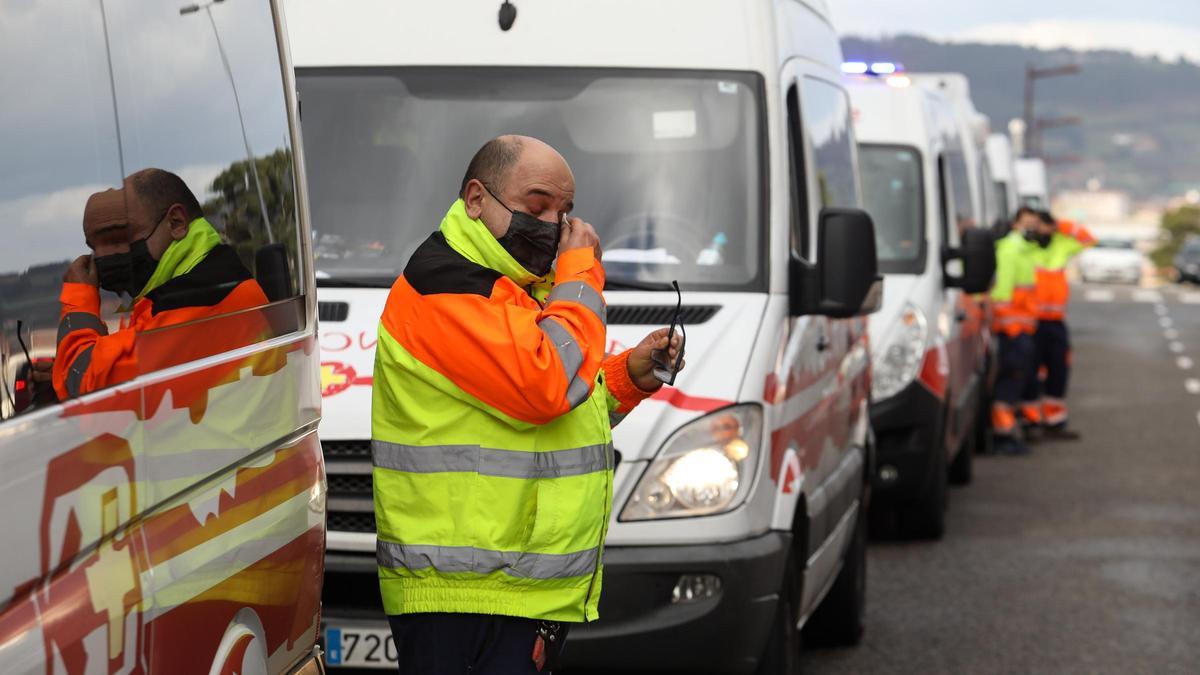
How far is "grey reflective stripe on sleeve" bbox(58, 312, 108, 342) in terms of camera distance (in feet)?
7.28

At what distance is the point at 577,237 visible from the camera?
11.3ft

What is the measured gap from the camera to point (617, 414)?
3834mm

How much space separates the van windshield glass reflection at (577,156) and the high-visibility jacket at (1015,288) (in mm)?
9226

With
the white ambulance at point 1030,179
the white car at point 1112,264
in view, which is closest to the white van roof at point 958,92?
the white ambulance at point 1030,179

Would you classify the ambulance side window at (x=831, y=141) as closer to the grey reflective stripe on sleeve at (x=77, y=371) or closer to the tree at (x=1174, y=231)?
the grey reflective stripe on sleeve at (x=77, y=371)

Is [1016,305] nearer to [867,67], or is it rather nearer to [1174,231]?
[867,67]

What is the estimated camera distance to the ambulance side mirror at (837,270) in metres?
5.39

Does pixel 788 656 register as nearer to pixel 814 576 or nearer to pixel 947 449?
pixel 814 576

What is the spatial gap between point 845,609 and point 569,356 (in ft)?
12.8

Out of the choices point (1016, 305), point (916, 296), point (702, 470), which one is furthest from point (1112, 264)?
point (702, 470)

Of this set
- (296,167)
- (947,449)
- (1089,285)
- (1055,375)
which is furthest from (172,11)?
(1089,285)

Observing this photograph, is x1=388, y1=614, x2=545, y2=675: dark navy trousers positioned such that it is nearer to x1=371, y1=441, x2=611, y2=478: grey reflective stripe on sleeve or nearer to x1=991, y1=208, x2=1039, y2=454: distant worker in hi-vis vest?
x1=371, y1=441, x2=611, y2=478: grey reflective stripe on sleeve

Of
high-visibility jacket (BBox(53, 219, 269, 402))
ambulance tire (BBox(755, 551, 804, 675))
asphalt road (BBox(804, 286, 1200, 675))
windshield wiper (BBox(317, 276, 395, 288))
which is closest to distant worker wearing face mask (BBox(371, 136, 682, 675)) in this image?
high-visibility jacket (BBox(53, 219, 269, 402))

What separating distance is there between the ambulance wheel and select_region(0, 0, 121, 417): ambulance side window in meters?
7.37
